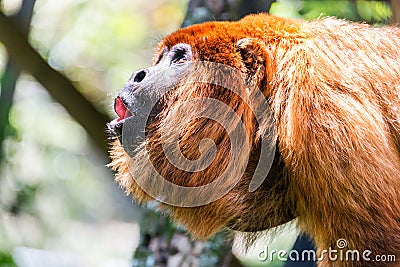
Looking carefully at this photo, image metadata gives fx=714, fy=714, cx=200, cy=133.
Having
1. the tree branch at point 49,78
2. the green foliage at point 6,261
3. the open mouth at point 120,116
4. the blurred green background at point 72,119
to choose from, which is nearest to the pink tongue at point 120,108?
the open mouth at point 120,116

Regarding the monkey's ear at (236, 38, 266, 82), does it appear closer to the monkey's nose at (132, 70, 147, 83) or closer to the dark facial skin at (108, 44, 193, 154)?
the dark facial skin at (108, 44, 193, 154)

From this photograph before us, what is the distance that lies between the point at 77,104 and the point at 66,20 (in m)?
1.75

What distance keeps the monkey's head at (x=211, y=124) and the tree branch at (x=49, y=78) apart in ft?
5.02

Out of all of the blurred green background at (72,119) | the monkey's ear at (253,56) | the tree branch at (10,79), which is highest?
the monkey's ear at (253,56)

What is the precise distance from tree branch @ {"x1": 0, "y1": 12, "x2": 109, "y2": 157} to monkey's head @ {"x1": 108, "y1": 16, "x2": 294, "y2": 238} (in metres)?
1.53

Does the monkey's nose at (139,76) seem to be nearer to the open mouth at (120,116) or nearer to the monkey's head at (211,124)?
the monkey's head at (211,124)

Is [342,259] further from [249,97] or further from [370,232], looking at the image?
[249,97]

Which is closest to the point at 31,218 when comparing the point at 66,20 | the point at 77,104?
the point at 77,104

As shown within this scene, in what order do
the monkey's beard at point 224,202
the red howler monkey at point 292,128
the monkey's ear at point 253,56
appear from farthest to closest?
the monkey's beard at point 224,202 → the monkey's ear at point 253,56 → the red howler monkey at point 292,128

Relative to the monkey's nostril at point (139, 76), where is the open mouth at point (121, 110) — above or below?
below

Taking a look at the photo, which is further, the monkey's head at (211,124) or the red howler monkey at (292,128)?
the monkey's head at (211,124)

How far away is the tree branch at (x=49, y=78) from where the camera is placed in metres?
5.30

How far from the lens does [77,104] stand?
17.5ft

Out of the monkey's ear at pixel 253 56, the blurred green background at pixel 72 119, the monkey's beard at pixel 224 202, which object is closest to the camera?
the monkey's ear at pixel 253 56
